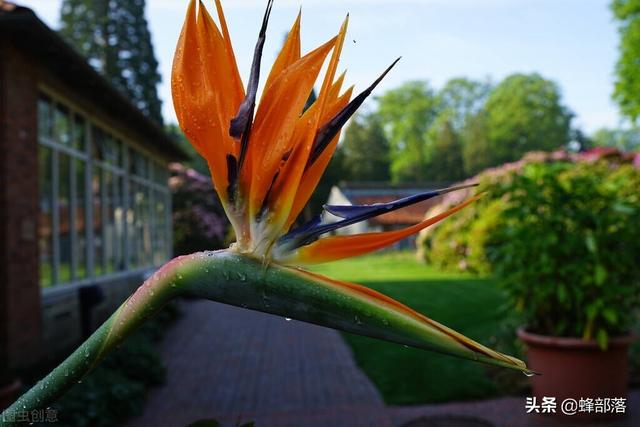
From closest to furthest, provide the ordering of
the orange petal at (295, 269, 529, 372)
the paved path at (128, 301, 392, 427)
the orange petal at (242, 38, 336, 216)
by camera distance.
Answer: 1. the orange petal at (295, 269, 529, 372)
2. the orange petal at (242, 38, 336, 216)
3. the paved path at (128, 301, 392, 427)

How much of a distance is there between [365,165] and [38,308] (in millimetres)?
47159

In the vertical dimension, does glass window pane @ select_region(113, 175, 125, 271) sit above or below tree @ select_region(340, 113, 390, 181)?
below

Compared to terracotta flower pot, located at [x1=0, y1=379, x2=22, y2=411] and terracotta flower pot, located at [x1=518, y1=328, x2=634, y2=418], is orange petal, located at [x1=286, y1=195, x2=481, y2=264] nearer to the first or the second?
terracotta flower pot, located at [x1=0, y1=379, x2=22, y2=411]

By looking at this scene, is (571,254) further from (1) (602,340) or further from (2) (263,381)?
(2) (263,381)

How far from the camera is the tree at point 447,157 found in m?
50.8

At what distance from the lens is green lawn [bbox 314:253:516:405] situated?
17.7 feet

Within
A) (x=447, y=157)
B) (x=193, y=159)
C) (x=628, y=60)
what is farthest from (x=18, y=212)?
(x=447, y=157)

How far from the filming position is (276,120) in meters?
0.57

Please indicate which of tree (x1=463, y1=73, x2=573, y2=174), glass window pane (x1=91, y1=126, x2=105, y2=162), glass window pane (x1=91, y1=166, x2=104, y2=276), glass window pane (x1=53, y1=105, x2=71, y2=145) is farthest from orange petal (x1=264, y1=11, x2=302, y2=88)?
tree (x1=463, y1=73, x2=573, y2=174)

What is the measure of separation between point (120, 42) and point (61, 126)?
53.5ft

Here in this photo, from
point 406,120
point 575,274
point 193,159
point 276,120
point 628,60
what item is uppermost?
point 406,120

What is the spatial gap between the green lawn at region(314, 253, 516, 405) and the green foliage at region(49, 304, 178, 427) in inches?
81.1

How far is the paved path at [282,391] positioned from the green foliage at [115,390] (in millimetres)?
142

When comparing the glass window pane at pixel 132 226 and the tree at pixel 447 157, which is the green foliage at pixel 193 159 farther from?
the tree at pixel 447 157
